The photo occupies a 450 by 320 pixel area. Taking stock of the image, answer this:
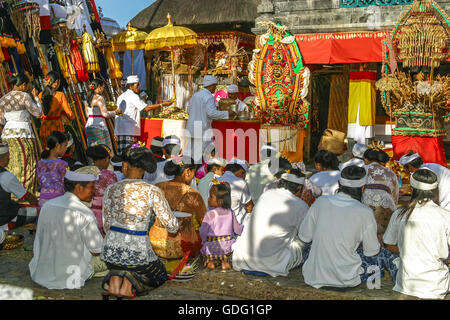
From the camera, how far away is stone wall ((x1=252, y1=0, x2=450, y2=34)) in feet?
29.7

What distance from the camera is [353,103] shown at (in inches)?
377

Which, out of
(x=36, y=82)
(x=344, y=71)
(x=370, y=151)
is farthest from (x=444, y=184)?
(x=36, y=82)

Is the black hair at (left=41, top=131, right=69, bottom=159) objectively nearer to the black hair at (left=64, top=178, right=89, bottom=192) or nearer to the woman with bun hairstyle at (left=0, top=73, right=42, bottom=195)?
the woman with bun hairstyle at (left=0, top=73, right=42, bottom=195)

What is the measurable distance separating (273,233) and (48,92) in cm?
492

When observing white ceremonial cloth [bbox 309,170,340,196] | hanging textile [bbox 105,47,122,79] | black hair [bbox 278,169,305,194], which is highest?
hanging textile [bbox 105,47,122,79]

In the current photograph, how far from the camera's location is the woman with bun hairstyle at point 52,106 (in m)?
7.71

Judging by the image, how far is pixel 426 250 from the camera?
3.94m

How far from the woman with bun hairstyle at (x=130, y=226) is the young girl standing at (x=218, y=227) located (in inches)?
30.7

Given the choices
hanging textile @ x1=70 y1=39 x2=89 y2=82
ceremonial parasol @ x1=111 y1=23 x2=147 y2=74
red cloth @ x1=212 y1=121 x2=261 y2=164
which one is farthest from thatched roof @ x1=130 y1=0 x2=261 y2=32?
red cloth @ x1=212 y1=121 x2=261 y2=164

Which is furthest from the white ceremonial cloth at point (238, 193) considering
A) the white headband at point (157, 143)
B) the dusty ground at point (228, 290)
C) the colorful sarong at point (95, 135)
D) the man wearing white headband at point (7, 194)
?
the colorful sarong at point (95, 135)

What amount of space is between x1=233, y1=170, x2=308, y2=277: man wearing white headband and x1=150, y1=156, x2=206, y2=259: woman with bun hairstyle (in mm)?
598

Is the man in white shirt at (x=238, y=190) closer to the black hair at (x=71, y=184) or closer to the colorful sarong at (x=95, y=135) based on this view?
the black hair at (x=71, y=184)

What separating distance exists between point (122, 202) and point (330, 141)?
639 centimetres

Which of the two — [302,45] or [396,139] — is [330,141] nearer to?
[396,139]
